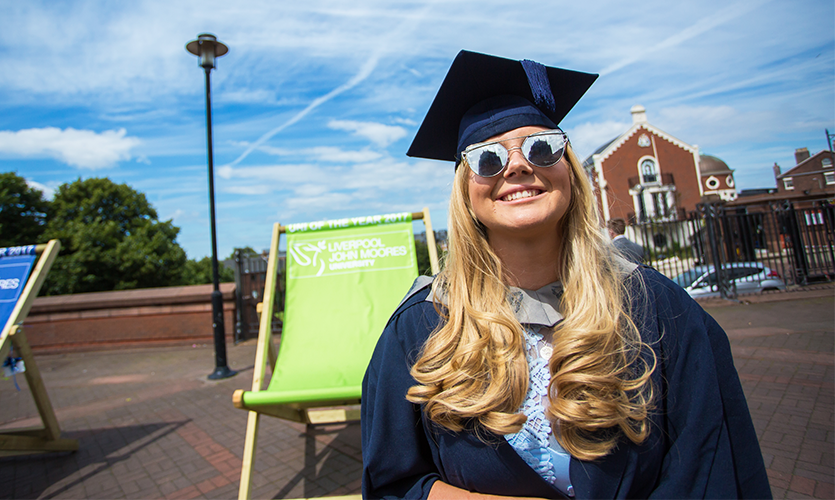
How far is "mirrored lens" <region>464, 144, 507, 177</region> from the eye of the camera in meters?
1.22

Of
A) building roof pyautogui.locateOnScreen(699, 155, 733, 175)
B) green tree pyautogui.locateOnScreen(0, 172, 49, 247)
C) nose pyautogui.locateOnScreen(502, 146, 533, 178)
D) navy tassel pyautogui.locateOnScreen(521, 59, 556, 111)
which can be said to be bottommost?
nose pyautogui.locateOnScreen(502, 146, 533, 178)

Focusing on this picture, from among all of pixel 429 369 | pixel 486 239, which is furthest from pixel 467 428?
pixel 486 239

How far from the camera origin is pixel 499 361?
1.10 metres

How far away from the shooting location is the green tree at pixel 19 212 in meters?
21.4

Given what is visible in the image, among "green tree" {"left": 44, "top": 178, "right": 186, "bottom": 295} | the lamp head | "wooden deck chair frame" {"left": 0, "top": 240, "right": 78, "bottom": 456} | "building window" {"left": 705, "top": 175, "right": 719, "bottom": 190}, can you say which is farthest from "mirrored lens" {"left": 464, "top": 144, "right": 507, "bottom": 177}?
"building window" {"left": 705, "top": 175, "right": 719, "bottom": 190}

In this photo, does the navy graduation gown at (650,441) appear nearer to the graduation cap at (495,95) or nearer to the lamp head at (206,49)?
the graduation cap at (495,95)

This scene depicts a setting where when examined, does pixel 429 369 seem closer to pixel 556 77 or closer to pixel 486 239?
pixel 486 239

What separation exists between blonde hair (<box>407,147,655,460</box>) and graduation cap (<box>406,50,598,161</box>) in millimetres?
150

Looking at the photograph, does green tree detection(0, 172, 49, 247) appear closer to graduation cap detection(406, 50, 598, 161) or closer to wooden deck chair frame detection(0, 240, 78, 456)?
wooden deck chair frame detection(0, 240, 78, 456)

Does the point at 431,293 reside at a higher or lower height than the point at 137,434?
higher

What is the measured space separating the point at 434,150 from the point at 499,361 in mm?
775

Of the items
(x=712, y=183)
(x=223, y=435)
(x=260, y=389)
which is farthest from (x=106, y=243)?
(x=712, y=183)

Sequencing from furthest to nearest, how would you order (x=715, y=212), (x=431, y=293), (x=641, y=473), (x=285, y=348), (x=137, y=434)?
1. (x=715, y=212)
2. (x=137, y=434)
3. (x=285, y=348)
4. (x=431, y=293)
5. (x=641, y=473)

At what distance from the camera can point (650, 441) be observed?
1.05m
